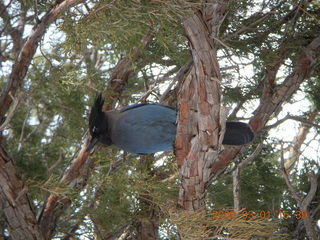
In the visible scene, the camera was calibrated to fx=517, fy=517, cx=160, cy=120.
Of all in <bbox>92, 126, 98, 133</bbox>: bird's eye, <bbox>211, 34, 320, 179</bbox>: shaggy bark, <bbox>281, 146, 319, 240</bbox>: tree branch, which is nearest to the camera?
<bbox>281, 146, 319, 240</bbox>: tree branch

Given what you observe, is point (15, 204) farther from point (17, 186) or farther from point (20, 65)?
point (20, 65)

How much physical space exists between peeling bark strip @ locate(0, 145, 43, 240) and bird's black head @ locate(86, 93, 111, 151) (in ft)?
1.43

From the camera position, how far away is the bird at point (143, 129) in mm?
2604

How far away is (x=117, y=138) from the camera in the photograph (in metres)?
2.73

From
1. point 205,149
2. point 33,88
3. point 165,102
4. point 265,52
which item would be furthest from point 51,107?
point 205,149

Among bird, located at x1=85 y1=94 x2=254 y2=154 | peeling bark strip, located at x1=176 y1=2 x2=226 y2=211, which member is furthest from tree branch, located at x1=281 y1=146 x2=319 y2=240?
peeling bark strip, located at x1=176 y1=2 x2=226 y2=211

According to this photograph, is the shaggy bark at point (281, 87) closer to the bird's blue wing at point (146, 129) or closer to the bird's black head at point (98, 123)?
the bird's blue wing at point (146, 129)

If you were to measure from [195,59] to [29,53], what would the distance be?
3.27 ft

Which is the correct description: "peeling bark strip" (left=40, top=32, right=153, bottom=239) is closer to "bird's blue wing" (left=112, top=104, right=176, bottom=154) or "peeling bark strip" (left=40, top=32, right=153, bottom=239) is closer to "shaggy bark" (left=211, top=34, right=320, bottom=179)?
"bird's blue wing" (left=112, top=104, right=176, bottom=154)

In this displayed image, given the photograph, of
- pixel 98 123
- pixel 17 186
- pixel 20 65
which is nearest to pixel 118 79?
pixel 98 123

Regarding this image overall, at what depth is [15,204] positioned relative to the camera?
257 centimetres

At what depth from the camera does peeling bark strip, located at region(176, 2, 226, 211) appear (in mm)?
2014

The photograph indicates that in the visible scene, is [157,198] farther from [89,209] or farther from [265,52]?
[265,52]

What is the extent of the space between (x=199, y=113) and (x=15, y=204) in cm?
111
